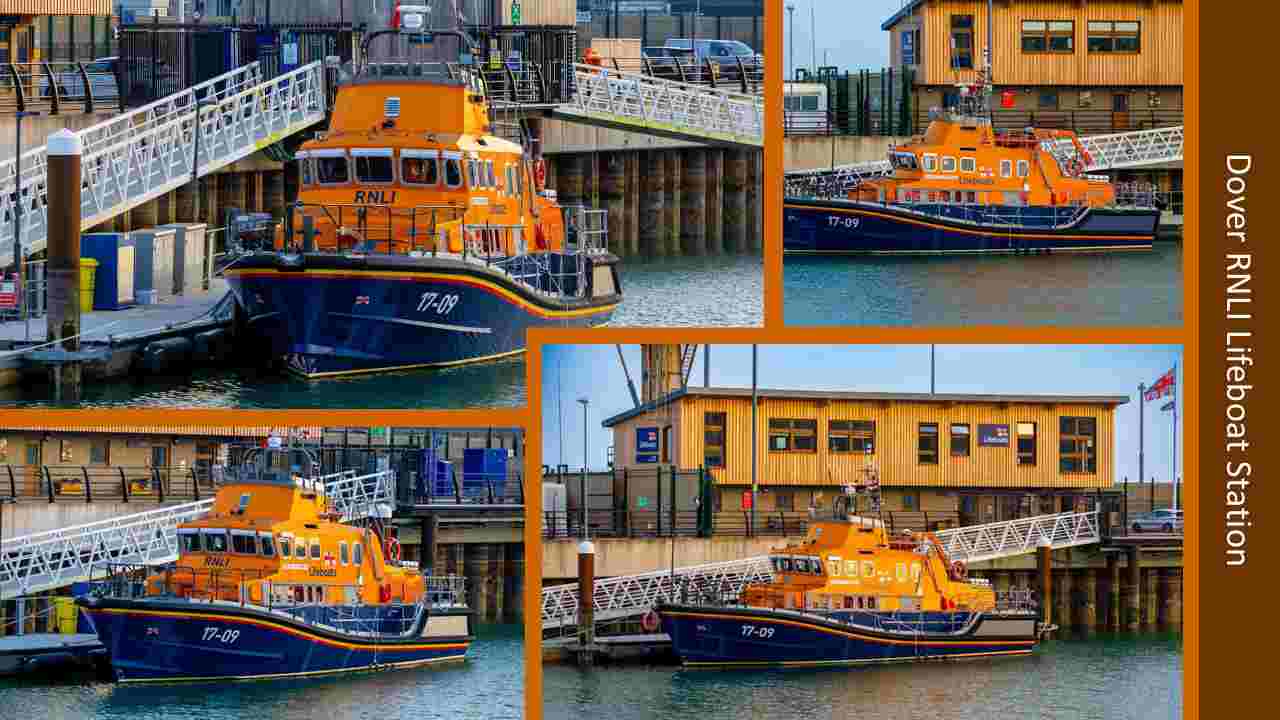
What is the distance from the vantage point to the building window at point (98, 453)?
138ft

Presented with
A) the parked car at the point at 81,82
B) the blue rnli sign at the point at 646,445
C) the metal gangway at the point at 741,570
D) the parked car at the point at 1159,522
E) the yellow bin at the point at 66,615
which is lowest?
the yellow bin at the point at 66,615

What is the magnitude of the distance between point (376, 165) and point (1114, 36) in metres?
18.4

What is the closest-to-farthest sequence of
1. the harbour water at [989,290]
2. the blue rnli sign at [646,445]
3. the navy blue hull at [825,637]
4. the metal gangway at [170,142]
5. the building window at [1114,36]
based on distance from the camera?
1. the harbour water at [989,290]
2. the metal gangway at [170,142]
3. the navy blue hull at [825,637]
4. the blue rnli sign at [646,445]
5. the building window at [1114,36]

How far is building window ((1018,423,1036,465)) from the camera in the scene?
40531mm

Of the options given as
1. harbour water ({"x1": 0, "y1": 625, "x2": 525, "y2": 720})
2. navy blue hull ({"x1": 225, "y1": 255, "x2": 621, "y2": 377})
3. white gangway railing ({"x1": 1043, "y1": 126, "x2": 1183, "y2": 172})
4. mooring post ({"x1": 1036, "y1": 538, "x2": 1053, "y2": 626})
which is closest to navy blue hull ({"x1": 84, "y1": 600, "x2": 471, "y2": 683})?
harbour water ({"x1": 0, "y1": 625, "x2": 525, "y2": 720})

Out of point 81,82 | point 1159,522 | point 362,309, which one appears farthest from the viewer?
point 81,82

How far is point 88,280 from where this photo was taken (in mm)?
33688

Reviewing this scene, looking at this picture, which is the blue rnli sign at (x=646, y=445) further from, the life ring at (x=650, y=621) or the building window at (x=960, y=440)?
the building window at (x=960, y=440)

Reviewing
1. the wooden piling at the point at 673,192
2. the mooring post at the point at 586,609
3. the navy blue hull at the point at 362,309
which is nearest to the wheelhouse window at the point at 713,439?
the mooring post at the point at 586,609

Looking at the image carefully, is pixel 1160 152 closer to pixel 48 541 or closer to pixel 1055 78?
pixel 1055 78

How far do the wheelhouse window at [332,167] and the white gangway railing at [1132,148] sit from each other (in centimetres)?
2046

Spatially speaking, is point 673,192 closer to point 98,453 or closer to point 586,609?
point 98,453

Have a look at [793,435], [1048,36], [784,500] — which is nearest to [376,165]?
[793,435]

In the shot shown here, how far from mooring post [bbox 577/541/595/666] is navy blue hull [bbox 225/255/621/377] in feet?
11.6
